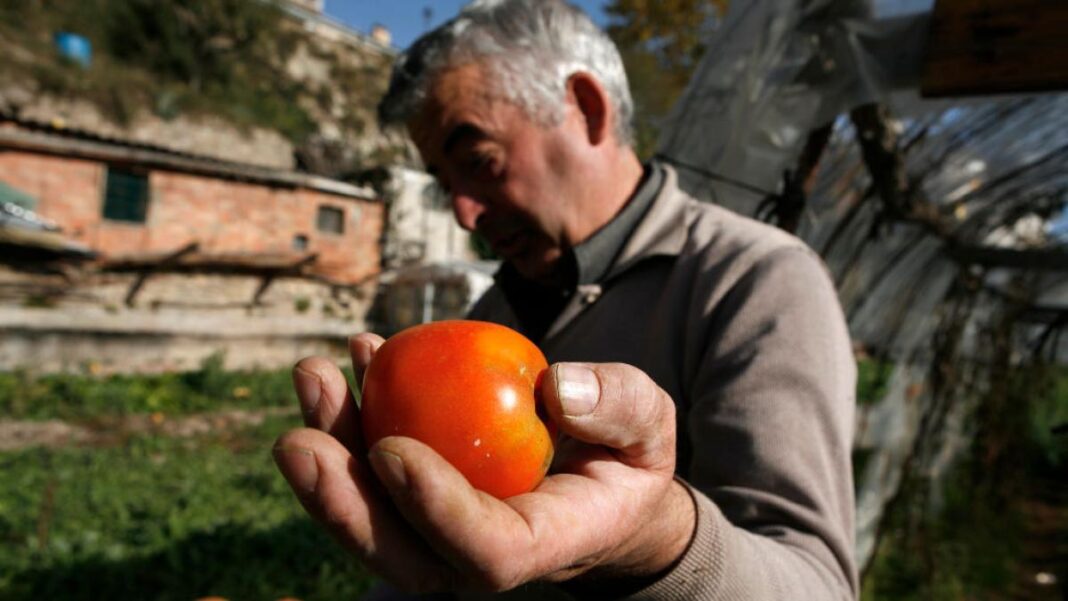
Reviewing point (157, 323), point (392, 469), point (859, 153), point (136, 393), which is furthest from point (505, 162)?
point (157, 323)

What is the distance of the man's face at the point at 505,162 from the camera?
176 centimetres

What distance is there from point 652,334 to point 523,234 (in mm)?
533

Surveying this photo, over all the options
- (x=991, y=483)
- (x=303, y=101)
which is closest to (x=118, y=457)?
(x=991, y=483)

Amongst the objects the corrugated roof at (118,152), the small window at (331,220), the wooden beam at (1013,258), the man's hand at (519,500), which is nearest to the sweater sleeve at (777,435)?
the man's hand at (519,500)

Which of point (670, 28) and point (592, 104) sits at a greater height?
point (670, 28)

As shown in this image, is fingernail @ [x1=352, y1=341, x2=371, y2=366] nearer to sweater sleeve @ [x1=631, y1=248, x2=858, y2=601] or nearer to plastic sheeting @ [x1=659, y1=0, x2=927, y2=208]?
sweater sleeve @ [x1=631, y1=248, x2=858, y2=601]

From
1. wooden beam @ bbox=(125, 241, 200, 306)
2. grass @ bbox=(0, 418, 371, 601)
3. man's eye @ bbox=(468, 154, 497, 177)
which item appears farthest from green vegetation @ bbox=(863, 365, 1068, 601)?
wooden beam @ bbox=(125, 241, 200, 306)

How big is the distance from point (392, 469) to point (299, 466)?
0.45 feet

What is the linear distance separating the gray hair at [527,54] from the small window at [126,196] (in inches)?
558

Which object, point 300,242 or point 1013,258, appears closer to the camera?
point 1013,258

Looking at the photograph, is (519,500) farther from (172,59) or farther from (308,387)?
(172,59)

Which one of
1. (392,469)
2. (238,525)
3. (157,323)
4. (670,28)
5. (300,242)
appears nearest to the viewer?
(392,469)

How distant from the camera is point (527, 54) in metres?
1.77

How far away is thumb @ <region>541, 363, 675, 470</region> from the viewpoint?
798 mm
